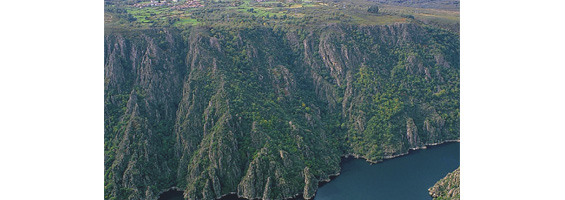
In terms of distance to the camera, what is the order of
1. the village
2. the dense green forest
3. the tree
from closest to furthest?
the dense green forest, the village, the tree

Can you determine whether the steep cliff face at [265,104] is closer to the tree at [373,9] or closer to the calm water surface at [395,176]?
the calm water surface at [395,176]

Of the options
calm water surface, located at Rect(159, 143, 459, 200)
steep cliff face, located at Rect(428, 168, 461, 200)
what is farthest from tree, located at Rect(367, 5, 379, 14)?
steep cliff face, located at Rect(428, 168, 461, 200)

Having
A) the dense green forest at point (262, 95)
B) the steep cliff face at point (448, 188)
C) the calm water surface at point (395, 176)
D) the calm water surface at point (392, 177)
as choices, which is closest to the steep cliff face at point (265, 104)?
the dense green forest at point (262, 95)

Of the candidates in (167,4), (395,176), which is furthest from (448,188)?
(167,4)

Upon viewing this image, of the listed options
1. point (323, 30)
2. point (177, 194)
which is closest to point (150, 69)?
point (177, 194)

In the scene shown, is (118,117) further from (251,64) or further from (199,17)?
(199,17)

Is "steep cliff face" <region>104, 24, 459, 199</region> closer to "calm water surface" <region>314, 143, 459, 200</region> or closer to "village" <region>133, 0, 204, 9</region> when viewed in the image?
"calm water surface" <region>314, 143, 459, 200</region>

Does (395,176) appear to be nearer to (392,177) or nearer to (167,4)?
(392,177)
